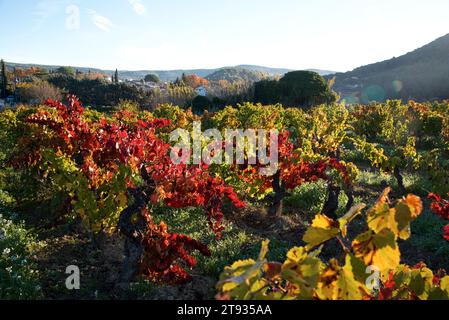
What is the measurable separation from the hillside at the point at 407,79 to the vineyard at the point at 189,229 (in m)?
49.6

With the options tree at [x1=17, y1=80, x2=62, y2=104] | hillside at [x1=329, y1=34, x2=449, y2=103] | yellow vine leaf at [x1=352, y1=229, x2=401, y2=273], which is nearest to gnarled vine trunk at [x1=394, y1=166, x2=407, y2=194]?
yellow vine leaf at [x1=352, y1=229, x2=401, y2=273]

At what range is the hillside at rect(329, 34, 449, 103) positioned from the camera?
5334 cm

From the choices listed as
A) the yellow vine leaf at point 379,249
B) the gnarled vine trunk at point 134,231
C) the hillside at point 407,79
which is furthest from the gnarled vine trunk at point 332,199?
the hillside at point 407,79

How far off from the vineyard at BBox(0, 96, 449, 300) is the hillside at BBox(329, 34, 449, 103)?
49.6m

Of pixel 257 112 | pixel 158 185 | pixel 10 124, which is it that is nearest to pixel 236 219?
pixel 158 185

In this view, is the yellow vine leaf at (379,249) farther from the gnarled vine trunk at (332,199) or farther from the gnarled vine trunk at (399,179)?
the gnarled vine trunk at (399,179)

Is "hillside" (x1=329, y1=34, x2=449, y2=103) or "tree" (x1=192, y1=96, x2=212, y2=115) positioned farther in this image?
"hillside" (x1=329, y1=34, x2=449, y2=103)

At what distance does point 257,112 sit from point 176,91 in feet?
87.2

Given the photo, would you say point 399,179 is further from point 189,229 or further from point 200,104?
point 200,104

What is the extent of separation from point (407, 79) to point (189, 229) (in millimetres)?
63108

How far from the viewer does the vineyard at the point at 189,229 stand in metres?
1.32

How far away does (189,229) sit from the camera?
19.2 ft

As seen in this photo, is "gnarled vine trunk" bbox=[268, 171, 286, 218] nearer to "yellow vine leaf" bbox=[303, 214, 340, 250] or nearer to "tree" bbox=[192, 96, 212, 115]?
"yellow vine leaf" bbox=[303, 214, 340, 250]
